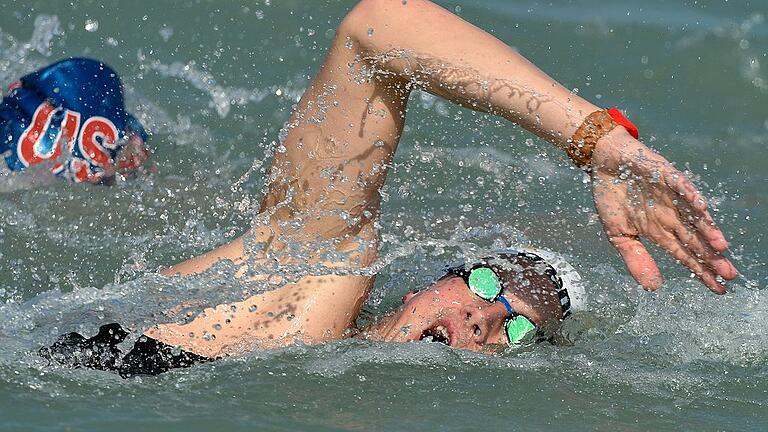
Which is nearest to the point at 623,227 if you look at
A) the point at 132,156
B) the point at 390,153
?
the point at 390,153

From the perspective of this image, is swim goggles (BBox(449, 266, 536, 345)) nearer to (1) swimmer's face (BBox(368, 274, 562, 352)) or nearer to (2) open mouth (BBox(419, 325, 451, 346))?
(1) swimmer's face (BBox(368, 274, 562, 352))

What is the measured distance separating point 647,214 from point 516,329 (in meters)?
0.79

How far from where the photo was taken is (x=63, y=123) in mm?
4652

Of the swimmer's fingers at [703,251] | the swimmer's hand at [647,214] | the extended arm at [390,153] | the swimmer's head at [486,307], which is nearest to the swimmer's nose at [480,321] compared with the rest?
the swimmer's head at [486,307]

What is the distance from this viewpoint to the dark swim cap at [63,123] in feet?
15.2

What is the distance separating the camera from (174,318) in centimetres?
321

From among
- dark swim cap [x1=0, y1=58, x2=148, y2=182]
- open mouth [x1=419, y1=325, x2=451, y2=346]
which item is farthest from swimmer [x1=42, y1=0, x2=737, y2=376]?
dark swim cap [x1=0, y1=58, x2=148, y2=182]

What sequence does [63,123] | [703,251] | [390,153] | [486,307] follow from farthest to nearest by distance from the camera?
1. [63,123]
2. [486,307]
3. [390,153]
4. [703,251]

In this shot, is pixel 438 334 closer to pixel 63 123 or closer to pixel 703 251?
pixel 703 251

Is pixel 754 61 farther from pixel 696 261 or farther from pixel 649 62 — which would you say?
pixel 696 261

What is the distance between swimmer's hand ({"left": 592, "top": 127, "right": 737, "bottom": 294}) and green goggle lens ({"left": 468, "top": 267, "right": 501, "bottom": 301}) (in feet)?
2.19

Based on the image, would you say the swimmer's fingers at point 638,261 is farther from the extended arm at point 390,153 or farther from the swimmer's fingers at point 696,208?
the swimmer's fingers at point 696,208

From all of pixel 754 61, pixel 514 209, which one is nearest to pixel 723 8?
pixel 754 61

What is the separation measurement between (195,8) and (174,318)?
11.0 ft
